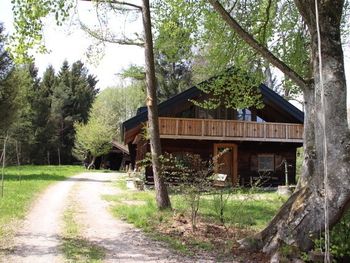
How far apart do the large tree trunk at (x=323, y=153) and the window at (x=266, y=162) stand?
60.2ft

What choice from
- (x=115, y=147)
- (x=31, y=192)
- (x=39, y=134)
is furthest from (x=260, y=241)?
(x=39, y=134)

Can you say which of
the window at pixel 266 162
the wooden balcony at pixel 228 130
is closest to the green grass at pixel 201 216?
the wooden balcony at pixel 228 130

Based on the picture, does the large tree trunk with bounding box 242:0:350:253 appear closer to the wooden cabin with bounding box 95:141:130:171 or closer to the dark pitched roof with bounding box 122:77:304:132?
the dark pitched roof with bounding box 122:77:304:132

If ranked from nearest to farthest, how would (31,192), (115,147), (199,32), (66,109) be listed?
1. (199,32)
2. (31,192)
3. (115,147)
4. (66,109)

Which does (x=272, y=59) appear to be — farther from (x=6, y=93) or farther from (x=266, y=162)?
(x=6, y=93)

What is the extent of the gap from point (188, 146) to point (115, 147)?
27616mm

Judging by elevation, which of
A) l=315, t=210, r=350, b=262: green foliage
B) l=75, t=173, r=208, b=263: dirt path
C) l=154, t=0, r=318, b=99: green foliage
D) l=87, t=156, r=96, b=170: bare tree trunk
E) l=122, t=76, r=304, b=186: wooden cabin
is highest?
l=154, t=0, r=318, b=99: green foliage

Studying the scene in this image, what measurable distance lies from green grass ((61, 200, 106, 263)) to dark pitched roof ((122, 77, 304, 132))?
36.7 ft

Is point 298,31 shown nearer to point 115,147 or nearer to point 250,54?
point 250,54

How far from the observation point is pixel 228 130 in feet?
76.4

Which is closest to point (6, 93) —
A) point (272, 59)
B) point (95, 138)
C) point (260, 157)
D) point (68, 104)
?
point (260, 157)

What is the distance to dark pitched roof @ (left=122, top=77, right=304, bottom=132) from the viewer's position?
2150 centimetres

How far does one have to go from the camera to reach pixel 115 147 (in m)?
50.6

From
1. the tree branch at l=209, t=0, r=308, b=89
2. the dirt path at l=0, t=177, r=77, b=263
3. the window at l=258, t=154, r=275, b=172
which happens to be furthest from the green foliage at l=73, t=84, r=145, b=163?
the tree branch at l=209, t=0, r=308, b=89
